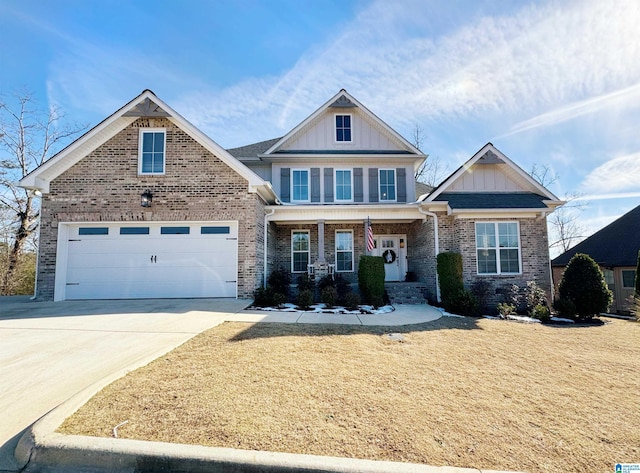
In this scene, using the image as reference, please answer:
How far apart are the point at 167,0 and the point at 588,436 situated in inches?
444

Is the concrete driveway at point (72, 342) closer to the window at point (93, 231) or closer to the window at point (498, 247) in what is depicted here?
the window at point (93, 231)

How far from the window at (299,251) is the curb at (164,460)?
11.5 m

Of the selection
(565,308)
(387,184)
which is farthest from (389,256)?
Answer: (565,308)

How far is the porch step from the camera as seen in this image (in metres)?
11.5

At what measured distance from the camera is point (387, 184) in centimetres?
1441

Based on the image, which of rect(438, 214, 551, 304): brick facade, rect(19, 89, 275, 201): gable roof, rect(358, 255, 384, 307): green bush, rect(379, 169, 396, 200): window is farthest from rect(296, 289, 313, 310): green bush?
rect(379, 169, 396, 200): window

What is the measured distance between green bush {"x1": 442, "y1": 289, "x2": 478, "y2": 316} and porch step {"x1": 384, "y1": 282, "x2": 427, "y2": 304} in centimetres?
153

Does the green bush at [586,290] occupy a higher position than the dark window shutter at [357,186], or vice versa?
the dark window shutter at [357,186]

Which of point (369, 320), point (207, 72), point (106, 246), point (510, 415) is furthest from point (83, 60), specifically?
point (510, 415)

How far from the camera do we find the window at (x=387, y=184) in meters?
14.3

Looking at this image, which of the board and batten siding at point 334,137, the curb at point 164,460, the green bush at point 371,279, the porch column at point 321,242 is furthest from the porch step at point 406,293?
the curb at point 164,460

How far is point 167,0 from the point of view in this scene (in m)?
8.21

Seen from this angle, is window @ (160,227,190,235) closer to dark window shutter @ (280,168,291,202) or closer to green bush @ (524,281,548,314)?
dark window shutter @ (280,168,291,202)

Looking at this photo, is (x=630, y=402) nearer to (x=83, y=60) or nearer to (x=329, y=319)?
(x=329, y=319)
